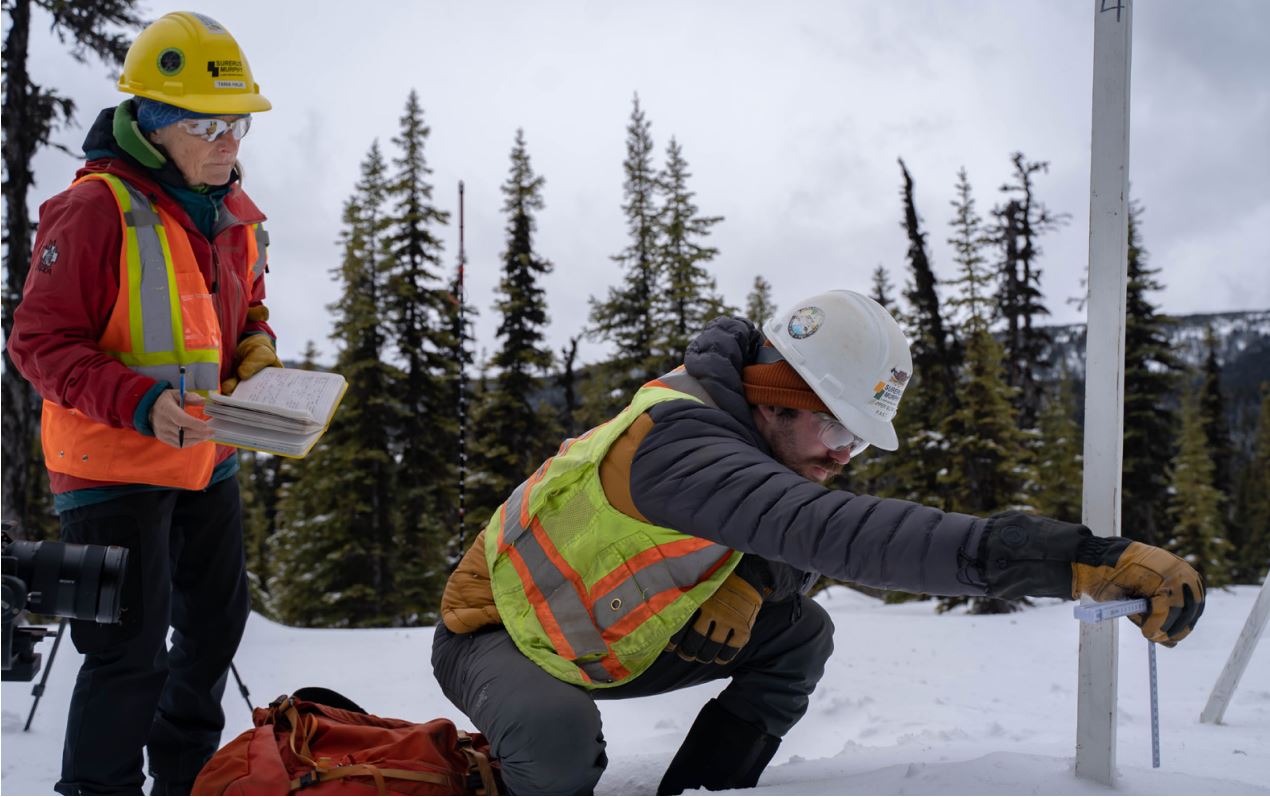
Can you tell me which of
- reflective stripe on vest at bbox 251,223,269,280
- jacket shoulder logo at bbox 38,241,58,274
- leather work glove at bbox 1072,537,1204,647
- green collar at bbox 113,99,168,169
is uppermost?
green collar at bbox 113,99,168,169

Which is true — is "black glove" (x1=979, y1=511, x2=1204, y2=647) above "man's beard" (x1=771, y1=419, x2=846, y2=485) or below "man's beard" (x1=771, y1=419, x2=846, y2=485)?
below

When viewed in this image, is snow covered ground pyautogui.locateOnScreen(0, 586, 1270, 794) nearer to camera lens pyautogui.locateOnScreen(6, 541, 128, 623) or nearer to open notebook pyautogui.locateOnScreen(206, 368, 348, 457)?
open notebook pyautogui.locateOnScreen(206, 368, 348, 457)

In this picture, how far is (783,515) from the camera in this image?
1.76m

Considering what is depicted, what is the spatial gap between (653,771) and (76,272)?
2280 mm

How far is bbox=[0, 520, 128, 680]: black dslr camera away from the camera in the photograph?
1.95 metres

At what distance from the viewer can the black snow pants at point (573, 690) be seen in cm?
230

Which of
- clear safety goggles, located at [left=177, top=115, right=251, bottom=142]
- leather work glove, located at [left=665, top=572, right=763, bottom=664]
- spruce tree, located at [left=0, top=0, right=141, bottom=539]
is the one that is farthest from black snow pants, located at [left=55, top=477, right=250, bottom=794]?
spruce tree, located at [left=0, top=0, right=141, bottom=539]

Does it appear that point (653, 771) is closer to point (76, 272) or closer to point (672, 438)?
point (672, 438)

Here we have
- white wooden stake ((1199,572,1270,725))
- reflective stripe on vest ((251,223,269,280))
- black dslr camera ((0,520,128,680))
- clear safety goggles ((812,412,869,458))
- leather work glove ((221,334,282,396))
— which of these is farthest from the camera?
white wooden stake ((1199,572,1270,725))

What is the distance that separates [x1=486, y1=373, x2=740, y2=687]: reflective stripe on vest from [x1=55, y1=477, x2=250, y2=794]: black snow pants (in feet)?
3.36

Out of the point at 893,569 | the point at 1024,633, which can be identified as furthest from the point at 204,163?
the point at 1024,633

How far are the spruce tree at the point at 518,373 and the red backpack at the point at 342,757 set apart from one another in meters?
16.1

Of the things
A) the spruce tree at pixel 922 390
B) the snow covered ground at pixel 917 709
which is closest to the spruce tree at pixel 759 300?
the spruce tree at pixel 922 390

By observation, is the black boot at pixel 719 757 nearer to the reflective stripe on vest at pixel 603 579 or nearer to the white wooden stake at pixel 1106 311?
the reflective stripe on vest at pixel 603 579
